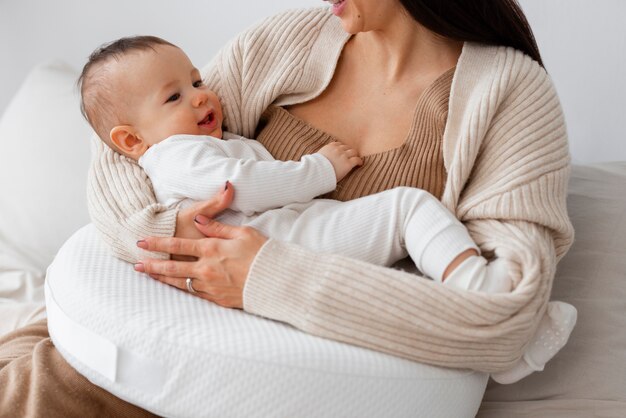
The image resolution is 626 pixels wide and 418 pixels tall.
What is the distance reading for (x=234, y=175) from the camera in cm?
146

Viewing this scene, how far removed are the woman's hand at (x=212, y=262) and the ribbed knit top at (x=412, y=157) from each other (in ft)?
0.82

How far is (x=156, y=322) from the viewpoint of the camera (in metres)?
1.30

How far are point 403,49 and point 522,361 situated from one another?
24.7 inches

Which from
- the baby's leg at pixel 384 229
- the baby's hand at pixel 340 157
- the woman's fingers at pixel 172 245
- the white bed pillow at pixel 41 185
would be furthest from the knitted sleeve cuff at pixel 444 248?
the white bed pillow at pixel 41 185

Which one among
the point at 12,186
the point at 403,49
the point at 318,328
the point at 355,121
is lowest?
the point at 12,186

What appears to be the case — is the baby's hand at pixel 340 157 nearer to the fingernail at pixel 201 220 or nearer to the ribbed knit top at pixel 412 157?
the ribbed knit top at pixel 412 157

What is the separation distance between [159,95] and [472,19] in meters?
0.57

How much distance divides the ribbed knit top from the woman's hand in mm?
250

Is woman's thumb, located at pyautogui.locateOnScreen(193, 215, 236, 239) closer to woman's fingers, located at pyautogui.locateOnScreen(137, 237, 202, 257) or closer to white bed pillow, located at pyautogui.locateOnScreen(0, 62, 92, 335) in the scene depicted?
woman's fingers, located at pyautogui.locateOnScreen(137, 237, 202, 257)

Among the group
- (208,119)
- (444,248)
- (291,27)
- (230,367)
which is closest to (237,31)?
(291,27)

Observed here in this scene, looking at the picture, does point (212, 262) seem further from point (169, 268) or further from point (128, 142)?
point (128, 142)

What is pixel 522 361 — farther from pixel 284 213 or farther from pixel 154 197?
pixel 154 197

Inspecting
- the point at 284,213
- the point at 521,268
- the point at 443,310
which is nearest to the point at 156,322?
the point at 284,213

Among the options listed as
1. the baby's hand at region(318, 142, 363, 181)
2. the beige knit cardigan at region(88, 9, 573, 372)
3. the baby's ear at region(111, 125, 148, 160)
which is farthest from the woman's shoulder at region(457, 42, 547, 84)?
the baby's ear at region(111, 125, 148, 160)
